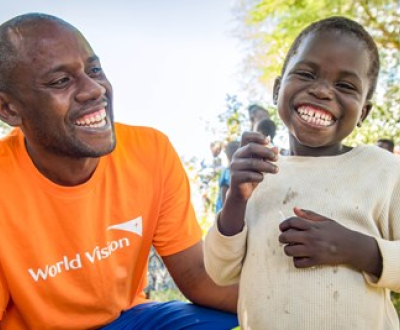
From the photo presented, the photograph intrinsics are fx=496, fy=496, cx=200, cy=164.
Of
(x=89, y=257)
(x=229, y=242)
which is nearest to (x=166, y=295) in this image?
(x=89, y=257)

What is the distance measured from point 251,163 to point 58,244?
103cm

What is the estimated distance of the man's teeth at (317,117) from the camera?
57.7 inches

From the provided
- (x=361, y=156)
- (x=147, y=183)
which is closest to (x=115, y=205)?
(x=147, y=183)

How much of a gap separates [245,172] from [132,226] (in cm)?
89

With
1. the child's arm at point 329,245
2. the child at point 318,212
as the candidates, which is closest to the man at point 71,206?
the child at point 318,212

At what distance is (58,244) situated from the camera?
204 cm

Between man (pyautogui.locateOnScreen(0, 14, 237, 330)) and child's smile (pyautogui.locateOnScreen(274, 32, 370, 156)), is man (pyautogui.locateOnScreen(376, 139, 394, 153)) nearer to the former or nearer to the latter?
man (pyautogui.locateOnScreen(0, 14, 237, 330))

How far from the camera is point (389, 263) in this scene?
4.34 ft

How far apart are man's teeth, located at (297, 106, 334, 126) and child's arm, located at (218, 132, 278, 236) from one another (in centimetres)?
17

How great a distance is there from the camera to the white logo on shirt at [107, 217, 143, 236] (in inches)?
83.4

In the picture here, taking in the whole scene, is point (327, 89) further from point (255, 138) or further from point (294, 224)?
point (294, 224)

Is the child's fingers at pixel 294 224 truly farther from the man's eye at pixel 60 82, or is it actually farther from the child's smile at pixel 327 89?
the man's eye at pixel 60 82

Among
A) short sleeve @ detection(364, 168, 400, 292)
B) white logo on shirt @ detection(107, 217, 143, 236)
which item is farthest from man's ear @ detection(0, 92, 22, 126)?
short sleeve @ detection(364, 168, 400, 292)

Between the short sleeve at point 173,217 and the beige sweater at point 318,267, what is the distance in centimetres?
64
